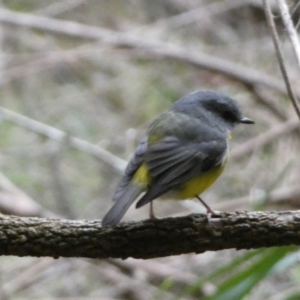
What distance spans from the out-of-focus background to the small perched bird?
124 cm

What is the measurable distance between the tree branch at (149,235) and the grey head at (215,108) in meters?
1.05

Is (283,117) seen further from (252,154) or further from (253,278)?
(253,278)

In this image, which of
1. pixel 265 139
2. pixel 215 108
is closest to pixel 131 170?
pixel 215 108

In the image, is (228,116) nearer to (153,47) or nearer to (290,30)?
(290,30)

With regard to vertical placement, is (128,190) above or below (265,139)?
below

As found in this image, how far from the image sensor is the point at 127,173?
8.84 feet

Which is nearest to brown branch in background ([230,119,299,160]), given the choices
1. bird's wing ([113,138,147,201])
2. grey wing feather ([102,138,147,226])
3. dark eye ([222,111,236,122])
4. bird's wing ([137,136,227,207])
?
dark eye ([222,111,236,122])

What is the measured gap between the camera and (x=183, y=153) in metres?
2.81

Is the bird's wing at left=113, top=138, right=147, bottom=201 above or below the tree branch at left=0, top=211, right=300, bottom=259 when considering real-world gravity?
above

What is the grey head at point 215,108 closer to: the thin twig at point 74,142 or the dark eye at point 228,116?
the dark eye at point 228,116

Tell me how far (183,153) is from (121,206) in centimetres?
56

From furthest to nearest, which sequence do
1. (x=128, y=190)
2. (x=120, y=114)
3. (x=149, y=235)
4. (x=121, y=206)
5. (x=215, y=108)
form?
(x=120, y=114) → (x=215, y=108) → (x=128, y=190) → (x=121, y=206) → (x=149, y=235)

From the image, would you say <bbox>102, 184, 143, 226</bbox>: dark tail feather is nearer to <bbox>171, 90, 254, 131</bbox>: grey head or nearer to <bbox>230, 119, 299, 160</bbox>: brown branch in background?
<bbox>171, 90, 254, 131</bbox>: grey head

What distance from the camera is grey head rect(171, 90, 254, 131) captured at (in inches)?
128
